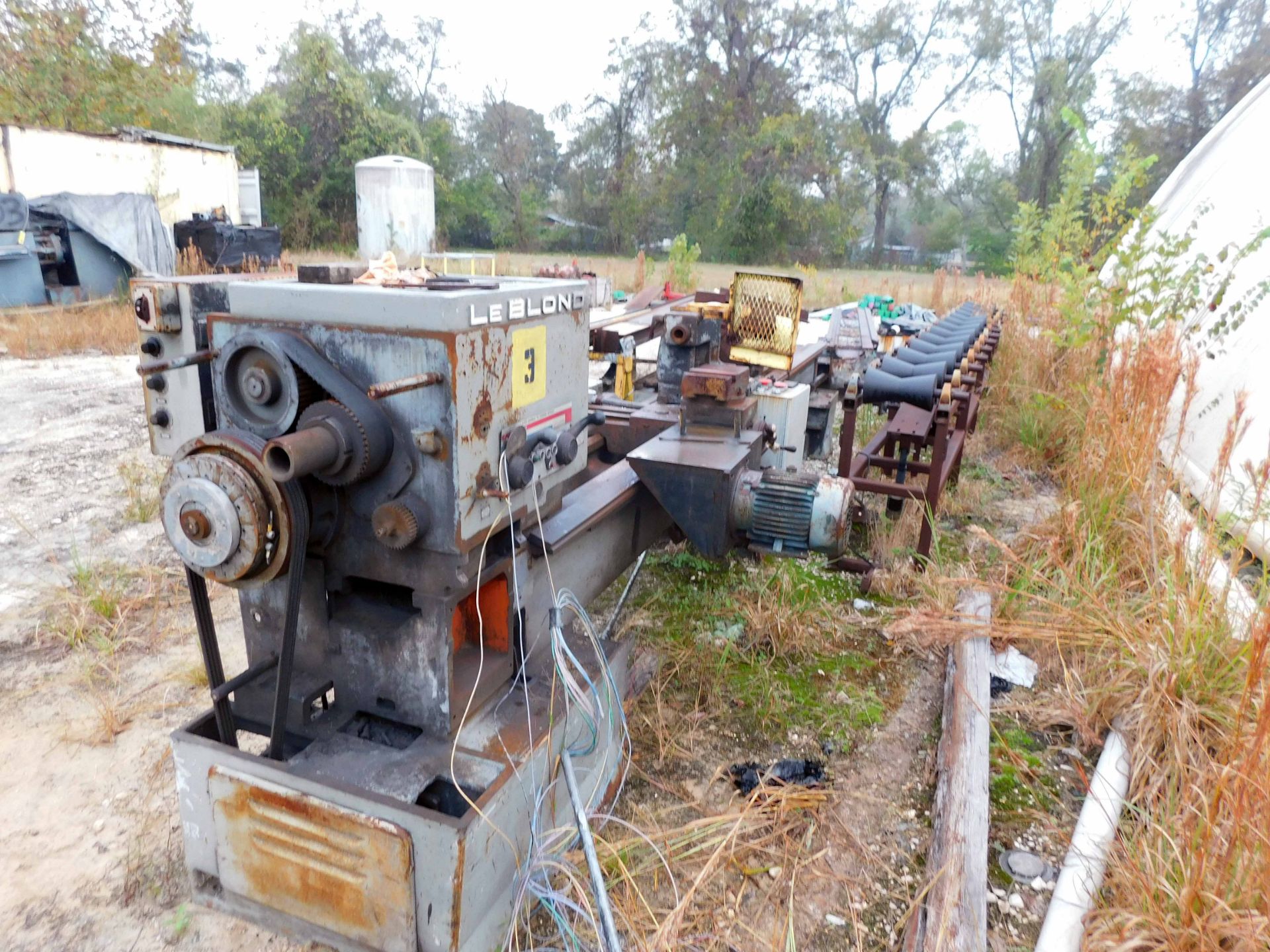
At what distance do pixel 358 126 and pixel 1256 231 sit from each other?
24646 millimetres

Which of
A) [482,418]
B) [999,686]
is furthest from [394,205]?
[482,418]

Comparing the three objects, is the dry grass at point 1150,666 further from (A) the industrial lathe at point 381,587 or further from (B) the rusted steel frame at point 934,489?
(A) the industrial lathe at point 381,587

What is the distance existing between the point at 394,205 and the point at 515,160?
1427 cm

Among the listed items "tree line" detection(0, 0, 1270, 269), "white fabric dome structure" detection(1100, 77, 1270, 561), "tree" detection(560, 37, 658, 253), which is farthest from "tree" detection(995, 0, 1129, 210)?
"white fabric dome structure" detection(1100, 77, 1270, 561)

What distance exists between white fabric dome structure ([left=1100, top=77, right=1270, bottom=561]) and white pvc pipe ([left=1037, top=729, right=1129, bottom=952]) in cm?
81

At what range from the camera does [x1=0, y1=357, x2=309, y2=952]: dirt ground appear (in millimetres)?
1911

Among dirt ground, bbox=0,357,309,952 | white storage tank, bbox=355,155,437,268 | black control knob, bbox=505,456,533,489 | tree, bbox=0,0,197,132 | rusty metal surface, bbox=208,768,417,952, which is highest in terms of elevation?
tree, bbox=0,0,197,132

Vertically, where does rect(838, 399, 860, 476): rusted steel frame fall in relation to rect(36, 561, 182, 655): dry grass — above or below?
above

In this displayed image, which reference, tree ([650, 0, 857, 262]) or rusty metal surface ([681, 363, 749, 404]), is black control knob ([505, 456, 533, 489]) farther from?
tree ([650, 0, 857, 262])

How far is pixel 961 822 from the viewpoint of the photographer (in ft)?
6.79

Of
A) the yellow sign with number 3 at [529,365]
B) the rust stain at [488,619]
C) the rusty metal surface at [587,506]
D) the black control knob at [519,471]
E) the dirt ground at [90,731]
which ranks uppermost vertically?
the yellow sign with number 3 at [529,365]

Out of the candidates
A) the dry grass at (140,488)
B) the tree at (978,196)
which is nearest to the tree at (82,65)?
the dry grass at (140,488)

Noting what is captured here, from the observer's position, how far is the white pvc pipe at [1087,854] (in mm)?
1803

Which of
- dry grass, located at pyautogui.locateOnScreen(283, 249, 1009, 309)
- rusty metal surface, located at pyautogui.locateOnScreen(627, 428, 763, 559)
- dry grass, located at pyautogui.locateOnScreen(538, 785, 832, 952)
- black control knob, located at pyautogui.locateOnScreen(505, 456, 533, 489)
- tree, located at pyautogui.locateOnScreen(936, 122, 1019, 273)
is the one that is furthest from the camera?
tree, located at pyautogui.locateOnScreen(936, 122, 1019, 273)
